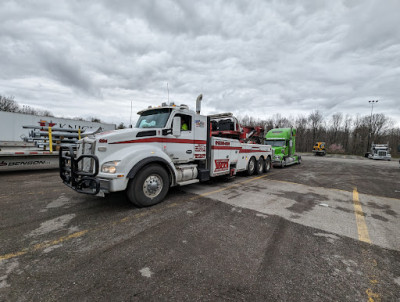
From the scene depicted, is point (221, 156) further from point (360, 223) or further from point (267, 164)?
point (267, 164)

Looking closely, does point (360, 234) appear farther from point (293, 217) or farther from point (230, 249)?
point (230, 249)

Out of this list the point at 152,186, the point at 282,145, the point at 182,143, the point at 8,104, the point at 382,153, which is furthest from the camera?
the point at 8,104

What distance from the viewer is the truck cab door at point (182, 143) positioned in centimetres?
505

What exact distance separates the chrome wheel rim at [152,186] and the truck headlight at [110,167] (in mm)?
797

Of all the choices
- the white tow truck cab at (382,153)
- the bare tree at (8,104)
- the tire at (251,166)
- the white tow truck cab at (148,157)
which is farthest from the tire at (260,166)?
the bare tree at (8,104)

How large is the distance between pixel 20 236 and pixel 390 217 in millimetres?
7315

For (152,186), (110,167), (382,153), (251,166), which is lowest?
(382,153)

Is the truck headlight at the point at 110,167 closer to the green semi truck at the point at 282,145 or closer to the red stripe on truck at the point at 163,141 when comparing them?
the red stripe on truck at the point at 163,141

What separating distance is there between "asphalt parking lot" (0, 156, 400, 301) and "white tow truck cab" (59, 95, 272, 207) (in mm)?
575

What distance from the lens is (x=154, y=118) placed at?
17.3 ft

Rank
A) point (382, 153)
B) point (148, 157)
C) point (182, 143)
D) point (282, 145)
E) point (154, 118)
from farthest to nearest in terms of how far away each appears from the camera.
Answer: point (382, 153)
point (282, 145)
point (182, 143)
point (154, 118)
point (148, 157)

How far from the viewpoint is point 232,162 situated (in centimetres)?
750

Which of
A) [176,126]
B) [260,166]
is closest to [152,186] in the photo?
[176,126]

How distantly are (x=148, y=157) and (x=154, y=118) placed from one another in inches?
57.0
